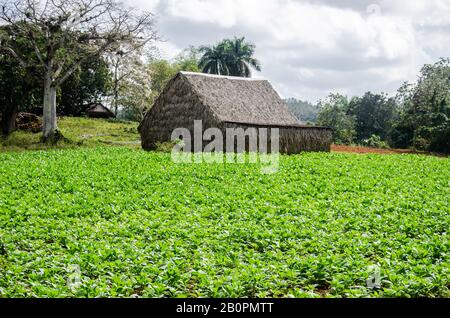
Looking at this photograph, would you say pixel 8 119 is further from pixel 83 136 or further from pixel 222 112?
pixel 222 112

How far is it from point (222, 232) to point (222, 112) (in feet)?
61.3

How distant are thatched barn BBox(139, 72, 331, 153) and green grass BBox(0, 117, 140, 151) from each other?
565 centimetres

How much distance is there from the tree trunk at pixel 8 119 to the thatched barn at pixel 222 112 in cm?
1230

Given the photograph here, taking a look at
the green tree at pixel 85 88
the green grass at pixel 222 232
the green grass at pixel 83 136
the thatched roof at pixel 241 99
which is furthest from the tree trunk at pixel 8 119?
the green grass at pixel 222 232

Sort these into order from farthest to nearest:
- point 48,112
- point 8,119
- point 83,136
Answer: point 83,136
point 8,119
point 48,112

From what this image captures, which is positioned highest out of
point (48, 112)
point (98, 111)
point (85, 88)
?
point (85, 88)

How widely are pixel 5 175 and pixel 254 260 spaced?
43.0ft

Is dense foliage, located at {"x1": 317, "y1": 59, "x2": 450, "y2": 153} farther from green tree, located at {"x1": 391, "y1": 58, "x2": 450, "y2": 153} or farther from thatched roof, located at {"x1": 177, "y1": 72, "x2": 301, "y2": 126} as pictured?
thatched roof, located at {"x1": 177, "y1": 72, "x2": 301, "y2": 126}

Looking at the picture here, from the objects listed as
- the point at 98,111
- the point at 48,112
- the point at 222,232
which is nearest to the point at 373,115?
the point at 98,111

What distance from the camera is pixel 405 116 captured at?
4703 centimetres

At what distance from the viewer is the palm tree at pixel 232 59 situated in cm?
5962

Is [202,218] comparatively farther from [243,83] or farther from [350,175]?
[243,83]

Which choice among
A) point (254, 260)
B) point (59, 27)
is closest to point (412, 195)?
point (254, 260)

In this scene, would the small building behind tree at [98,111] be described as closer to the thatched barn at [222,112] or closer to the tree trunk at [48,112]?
the tree trunk at [48,112]
